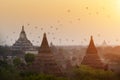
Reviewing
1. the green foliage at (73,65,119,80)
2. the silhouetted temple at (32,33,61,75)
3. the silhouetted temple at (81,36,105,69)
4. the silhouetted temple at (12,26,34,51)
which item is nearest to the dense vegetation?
the green foliage at (73,65,119,80)

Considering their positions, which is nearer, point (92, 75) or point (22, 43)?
point (92, 75)

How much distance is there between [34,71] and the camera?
105 feet

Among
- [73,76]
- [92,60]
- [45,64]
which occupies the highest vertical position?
[92,60]

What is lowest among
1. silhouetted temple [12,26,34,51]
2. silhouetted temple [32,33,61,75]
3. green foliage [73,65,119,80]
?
green foliage [73,65,119,80]

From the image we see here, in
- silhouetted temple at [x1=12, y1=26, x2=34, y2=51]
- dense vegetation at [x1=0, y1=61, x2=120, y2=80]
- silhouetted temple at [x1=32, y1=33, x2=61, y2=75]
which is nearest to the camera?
dense vegetation at [x1=0, y1=61, x2=120, y2=80]

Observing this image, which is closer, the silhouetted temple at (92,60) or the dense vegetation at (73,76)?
the dense vegetation at (73,76)

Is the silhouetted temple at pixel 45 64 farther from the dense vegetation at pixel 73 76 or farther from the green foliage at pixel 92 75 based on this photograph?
the green foliage at pixel 92 75

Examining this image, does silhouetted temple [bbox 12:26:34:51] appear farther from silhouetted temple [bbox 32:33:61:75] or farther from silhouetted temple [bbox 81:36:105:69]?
silhouetted temple [bbox 32:33:61:75]

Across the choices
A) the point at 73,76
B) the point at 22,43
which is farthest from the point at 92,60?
the point at 22,43

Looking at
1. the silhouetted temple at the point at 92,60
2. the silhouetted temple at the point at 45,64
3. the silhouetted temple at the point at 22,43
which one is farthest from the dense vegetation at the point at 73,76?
the silhouetted temple at the point at 22,43

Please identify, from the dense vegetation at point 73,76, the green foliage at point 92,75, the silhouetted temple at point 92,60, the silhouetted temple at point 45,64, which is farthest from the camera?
the silhouetted temple at point 92,60

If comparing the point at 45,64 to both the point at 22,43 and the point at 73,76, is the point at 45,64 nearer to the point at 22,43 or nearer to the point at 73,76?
the point at 73,76

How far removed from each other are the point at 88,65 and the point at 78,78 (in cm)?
712

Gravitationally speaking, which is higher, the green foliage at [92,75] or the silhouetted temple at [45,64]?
the silhouetted temple at [45,64]
